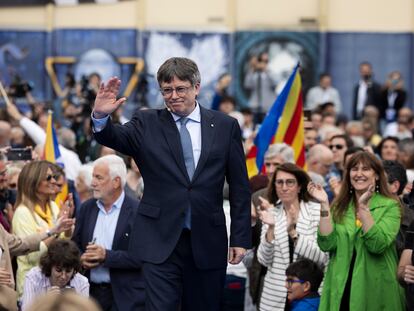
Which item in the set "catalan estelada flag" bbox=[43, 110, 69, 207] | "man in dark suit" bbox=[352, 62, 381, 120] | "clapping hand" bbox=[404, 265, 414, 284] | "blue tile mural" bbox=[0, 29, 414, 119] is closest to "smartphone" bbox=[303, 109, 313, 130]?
"catalan estelada flag" bbox=[43, 110, 69, 207]

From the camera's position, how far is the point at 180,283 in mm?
8969

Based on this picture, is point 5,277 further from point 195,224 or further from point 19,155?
point 19,155

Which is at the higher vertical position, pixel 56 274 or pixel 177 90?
pixel 177 90

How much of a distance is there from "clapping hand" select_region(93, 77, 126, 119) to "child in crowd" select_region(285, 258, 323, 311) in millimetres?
2777

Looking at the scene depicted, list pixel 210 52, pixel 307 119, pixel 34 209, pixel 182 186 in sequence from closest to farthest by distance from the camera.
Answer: pixel 182 186 < pixel 34 209 < pixel 307 119 < pixel 210 52

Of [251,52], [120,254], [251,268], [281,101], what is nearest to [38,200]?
[120,254]

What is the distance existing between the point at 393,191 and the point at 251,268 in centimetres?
138

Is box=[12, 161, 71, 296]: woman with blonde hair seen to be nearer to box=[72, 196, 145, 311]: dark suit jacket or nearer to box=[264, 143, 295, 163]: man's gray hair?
box=[72, 196, 145, 311]: dark suit jacket

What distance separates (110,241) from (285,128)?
11.8ft

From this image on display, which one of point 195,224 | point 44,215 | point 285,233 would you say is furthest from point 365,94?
point 195,224

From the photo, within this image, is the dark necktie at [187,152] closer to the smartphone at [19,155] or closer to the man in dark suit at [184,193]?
the man in dark suit at [184,193]

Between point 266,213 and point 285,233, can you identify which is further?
point 285,233

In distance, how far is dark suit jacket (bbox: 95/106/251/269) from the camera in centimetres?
890

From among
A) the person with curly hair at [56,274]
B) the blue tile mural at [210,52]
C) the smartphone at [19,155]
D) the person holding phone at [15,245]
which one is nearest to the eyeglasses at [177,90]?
the person holding phone at [15,245]
